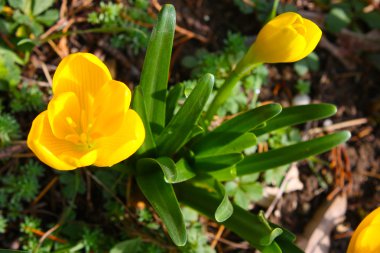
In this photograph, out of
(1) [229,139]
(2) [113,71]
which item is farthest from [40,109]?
(1) [229,139]

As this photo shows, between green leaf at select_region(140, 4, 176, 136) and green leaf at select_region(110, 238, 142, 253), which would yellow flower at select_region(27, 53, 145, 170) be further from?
green leaf at select_region(110, 238, 142, 253)

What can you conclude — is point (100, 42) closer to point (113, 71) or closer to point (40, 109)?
point (113, 71)

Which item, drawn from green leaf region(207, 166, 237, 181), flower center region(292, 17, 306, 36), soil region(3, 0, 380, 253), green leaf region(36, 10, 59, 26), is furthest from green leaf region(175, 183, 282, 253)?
green leaf region(36, 10, 59, 26)

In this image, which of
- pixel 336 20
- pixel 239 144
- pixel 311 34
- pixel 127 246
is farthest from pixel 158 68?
pixel 336 20

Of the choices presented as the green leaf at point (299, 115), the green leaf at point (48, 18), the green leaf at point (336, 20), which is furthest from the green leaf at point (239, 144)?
the green leaf at point (336, 20)

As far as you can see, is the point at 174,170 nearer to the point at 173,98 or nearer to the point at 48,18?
the point at 173,98

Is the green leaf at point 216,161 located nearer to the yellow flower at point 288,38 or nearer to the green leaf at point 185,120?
the green leaf at point 185,120
